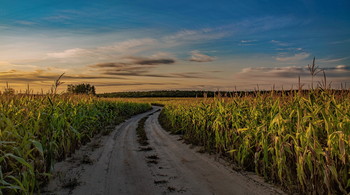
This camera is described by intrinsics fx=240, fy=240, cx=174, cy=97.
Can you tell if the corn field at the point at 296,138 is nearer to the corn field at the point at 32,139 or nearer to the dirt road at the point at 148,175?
the dirt road at the point at 148,175

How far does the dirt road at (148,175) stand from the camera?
6.18 meters

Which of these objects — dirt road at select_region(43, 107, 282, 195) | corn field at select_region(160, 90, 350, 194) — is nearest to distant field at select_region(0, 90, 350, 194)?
corn field at select_region(160, 90, 350, 194)

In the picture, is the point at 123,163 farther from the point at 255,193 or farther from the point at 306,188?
the point at 306,188

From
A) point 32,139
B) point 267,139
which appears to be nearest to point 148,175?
point 32,139

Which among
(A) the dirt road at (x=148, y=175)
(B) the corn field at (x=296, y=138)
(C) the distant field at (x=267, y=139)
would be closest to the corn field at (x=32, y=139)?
(C) the distant field at (x=267, y=139)

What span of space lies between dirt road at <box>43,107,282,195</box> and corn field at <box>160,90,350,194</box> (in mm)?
621

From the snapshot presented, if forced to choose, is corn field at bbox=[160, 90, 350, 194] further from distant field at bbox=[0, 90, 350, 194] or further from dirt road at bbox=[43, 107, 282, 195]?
dirt road at bbox=[43, 107, 282, 195]

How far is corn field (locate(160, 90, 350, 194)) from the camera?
16.5ft

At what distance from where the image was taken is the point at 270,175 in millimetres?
6863

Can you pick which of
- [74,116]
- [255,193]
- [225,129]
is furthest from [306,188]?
[74,116]

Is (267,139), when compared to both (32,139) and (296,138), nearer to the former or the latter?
(296,138)

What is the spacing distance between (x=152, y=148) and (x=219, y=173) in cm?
461

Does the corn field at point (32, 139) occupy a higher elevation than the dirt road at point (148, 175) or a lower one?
higher

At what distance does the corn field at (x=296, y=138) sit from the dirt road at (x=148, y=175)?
2.04 feet
